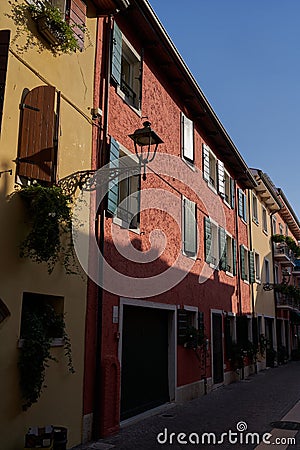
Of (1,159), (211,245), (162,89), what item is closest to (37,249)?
(1,159)

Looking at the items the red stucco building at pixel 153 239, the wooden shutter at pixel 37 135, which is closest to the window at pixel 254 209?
the red stucco building at pixel 153 239

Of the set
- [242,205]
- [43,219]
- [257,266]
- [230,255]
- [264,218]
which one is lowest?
[43,219]

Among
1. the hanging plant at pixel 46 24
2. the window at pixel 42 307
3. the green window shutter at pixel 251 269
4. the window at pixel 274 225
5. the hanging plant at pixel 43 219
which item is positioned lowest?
the window at pixel 42 307

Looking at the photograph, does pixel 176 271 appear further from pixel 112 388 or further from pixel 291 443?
pixel 291 443

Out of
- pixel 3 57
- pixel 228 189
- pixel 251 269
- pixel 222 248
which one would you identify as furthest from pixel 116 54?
pixel 251 269

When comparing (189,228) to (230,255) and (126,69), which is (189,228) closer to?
(126,69)

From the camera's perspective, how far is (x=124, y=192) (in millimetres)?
9516

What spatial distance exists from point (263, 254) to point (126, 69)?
15.2 metres

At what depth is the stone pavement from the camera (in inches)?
287

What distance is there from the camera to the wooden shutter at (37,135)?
244 inches

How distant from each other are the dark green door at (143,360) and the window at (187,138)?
4430 millimetres

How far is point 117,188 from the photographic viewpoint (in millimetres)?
8758

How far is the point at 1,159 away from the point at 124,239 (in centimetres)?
363

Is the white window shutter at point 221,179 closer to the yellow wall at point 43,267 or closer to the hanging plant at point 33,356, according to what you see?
the yellow wall at point 43,267
